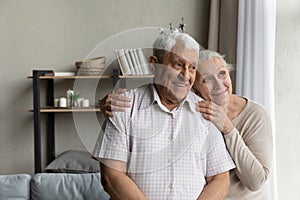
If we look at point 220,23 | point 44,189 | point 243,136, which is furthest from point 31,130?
point 243,136

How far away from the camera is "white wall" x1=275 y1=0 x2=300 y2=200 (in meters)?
3.11

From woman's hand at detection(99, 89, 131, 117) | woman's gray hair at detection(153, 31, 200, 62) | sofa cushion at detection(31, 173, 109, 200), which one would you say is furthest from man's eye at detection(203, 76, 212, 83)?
sofa cushion at detection(31, 173, 109, 200)

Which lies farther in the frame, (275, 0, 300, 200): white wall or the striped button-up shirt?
(275, 0, 300, 200): white wall

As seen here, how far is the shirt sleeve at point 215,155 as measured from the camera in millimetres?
1724

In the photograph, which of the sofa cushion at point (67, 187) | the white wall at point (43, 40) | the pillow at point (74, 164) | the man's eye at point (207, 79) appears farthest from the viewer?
the white wall at point (43, 40)

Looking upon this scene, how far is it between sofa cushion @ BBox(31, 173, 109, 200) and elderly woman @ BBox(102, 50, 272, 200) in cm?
119

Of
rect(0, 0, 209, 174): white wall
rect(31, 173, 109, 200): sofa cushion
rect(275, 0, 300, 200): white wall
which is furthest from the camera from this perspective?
rect(0, 0, 209, 174): white wall

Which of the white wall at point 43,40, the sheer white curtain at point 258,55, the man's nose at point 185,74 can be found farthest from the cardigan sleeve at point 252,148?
the white wall at point 43,40

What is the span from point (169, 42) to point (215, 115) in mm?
308

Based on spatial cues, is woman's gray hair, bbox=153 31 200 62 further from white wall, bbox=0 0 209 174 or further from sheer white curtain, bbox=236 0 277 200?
white wall, bbox=0 0 209 174

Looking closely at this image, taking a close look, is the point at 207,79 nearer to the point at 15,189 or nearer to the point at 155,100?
the point at 155,100

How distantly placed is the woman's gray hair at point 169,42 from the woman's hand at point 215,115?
0.65 ft

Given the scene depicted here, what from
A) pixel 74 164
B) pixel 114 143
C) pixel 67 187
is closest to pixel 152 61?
pixel 114 143

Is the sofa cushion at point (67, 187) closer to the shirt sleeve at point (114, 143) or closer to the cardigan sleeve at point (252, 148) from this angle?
the cardigan sleeve at point (252, 148)
